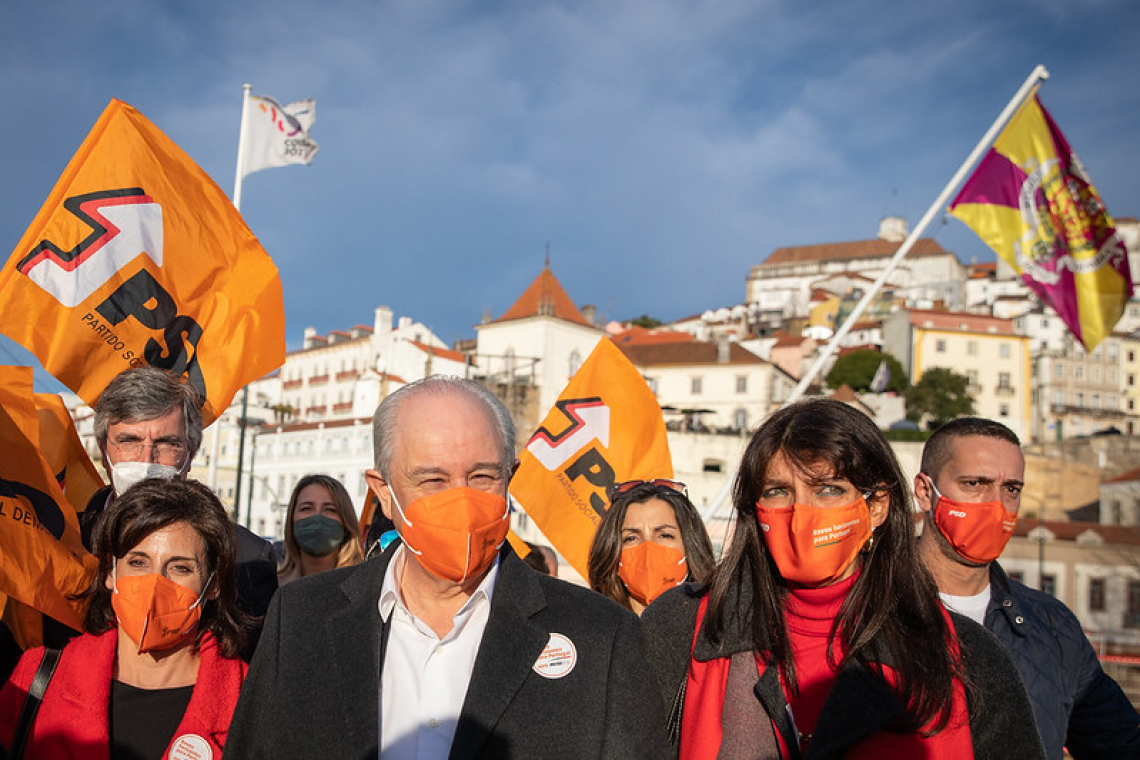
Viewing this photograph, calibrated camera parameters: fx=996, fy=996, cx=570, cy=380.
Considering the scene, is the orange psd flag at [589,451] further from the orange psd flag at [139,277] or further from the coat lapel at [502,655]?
the coat lapel at [502,655]

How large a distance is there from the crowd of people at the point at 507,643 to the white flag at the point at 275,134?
34.4ft

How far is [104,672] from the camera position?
139 inches

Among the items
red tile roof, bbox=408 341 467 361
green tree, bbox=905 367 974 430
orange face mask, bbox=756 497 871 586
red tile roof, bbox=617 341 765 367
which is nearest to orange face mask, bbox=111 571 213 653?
orange face mask, bbox=756 497 871 586

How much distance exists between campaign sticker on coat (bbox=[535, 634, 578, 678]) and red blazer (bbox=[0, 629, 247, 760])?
125cm

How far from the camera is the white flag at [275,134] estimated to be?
13570 mm

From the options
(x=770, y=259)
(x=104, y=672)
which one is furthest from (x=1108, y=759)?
(x=770, y=259)

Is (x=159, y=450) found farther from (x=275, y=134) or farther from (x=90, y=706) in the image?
(x=275, y=134)

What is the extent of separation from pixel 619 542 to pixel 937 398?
75143mm

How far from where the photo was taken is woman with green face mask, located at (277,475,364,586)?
6.37 m

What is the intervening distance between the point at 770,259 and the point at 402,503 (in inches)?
5715

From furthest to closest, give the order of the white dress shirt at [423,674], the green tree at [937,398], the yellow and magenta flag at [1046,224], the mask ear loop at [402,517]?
the green tree at [937,398] < the yellow and magenta flag at [1046,224] < the mask ear loop at [402,517] < the white dress shirt at [423,674]

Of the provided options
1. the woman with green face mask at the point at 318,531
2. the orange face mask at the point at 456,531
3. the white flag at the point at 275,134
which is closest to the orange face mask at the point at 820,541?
the orange face mask at the point at 456,531

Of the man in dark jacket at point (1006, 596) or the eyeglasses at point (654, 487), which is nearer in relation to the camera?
the man in dark jacket at point (1006, 596)

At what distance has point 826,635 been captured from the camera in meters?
3.04
